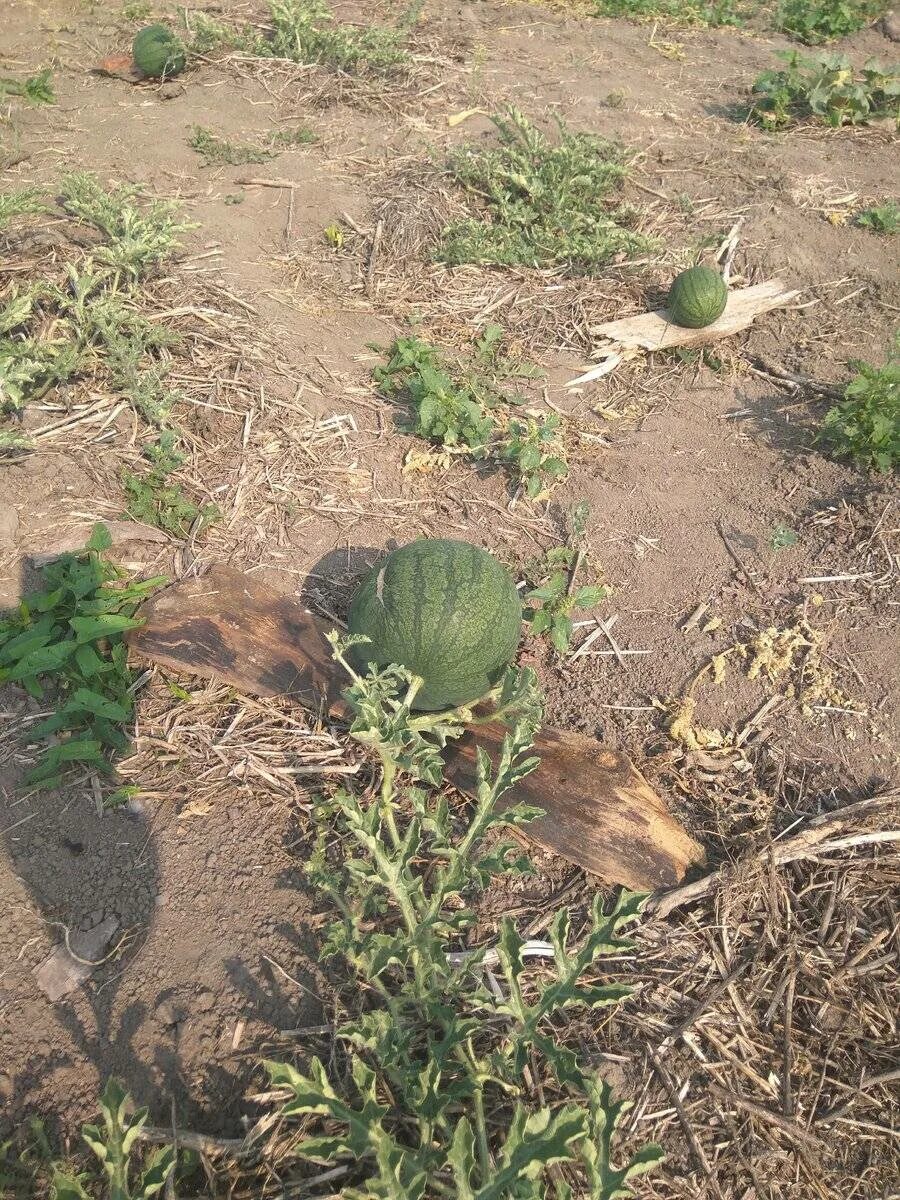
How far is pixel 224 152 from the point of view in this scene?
6219 mm

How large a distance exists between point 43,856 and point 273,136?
572 centimetres

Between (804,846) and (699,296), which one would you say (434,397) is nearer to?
(699,296)

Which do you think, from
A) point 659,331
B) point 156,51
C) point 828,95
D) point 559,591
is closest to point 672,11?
point 828,95

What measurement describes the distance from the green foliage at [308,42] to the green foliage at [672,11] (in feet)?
9.94

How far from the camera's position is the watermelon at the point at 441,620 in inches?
116

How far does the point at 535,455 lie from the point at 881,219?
3587mm

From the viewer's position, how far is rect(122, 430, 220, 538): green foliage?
3.79 meters

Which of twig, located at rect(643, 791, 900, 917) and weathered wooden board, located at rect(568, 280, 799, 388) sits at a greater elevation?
weathered wooden board, located at rect(568, 280, 799, 388)

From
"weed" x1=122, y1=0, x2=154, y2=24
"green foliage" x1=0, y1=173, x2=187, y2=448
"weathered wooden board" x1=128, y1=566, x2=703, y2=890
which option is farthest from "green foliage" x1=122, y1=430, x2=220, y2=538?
"weed" x1=122, y1=0, x2=154, y2=24

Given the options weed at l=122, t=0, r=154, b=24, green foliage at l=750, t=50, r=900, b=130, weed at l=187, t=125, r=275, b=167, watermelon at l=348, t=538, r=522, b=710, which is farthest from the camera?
weed at l=122, t=0, r=154, b=24

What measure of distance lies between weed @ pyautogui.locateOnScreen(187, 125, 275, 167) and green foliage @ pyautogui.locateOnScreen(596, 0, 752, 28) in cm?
514

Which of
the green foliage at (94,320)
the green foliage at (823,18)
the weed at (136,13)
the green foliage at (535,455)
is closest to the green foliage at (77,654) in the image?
the green foliage at (94,320)

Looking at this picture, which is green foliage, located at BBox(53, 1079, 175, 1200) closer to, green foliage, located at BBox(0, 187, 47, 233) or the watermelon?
the watermelon

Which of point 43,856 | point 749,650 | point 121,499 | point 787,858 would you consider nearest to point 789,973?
point 787,858
